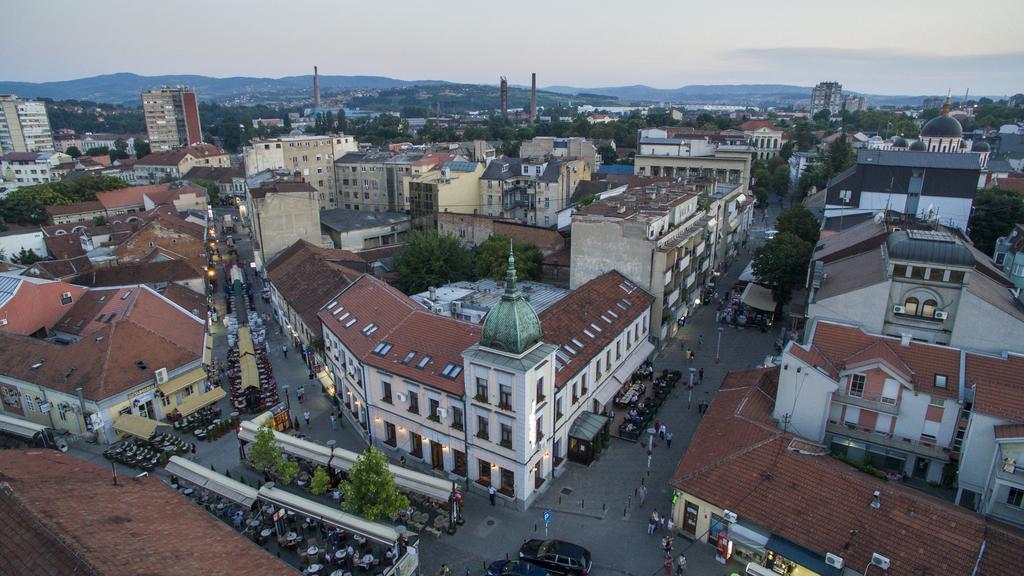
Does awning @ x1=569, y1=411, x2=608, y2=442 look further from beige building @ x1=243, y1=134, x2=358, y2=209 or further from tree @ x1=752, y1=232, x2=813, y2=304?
beige building @ x1=243, y1=134, x2=358, y2=209

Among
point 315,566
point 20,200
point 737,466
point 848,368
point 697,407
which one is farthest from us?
point 20,200

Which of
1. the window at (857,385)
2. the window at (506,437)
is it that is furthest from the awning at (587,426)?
the window at (857,385)

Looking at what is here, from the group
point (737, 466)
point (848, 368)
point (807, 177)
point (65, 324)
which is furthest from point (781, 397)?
point (807, 177)

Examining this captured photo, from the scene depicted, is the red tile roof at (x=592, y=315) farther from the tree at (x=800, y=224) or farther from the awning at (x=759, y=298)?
the tree at (x=800, y=224)

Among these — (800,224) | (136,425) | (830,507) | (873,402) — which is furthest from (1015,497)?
(136,425)

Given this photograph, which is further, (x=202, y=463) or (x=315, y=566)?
(x=202, y=463)

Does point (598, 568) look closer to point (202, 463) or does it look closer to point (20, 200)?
point (202, 463)
